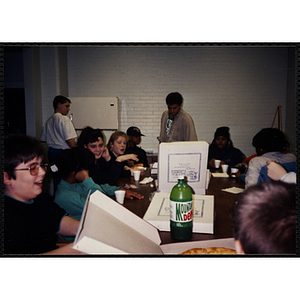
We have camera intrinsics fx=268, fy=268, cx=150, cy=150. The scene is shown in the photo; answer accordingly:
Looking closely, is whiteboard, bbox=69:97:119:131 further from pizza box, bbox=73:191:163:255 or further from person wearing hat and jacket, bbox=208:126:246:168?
pizza box, bbox=73:191:163:255

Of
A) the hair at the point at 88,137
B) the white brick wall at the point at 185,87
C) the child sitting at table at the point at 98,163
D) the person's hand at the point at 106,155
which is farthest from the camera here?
the white brick wall at the point at 185,87

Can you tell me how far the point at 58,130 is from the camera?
2154mm

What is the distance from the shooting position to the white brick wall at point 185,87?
408cm

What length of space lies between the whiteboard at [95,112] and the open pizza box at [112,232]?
241 centimetres

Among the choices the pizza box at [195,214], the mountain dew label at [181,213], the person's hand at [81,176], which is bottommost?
the pizza box at [195,214]

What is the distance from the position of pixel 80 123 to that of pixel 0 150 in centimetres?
207

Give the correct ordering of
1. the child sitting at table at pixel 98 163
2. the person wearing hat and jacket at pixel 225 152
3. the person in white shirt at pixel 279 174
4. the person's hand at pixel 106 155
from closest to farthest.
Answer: the person in white shirt at pixel 279 174
the child sitting at table at pixel 98 163
the person's hand at pixel 106 155
the person wearing hat and jacket at pixel 225 152

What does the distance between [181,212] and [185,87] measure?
11.8ft

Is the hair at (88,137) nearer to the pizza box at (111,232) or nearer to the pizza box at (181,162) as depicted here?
the pizza box at (181,162)

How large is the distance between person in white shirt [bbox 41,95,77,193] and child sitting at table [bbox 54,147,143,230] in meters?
0.57

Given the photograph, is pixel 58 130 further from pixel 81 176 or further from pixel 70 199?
pixel 70 199

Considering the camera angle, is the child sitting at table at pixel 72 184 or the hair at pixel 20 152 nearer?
the hair at pixel 20 152

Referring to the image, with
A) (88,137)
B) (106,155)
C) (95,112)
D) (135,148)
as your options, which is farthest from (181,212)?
(95,112)

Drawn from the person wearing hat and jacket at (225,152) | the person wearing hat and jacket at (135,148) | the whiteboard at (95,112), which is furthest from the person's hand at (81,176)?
the person wearing hat and jacket at (225,152)
